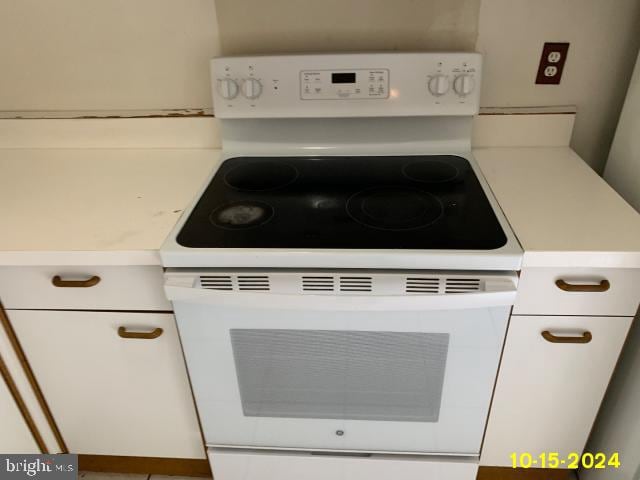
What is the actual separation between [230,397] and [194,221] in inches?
16.6

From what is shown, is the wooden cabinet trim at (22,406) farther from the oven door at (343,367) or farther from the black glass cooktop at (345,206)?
the black glass cooktop at (345,206)

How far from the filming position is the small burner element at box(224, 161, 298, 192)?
3.73 feet

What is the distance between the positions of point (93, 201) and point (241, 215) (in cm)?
36

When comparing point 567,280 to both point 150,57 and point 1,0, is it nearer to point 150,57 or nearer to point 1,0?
point 150,57

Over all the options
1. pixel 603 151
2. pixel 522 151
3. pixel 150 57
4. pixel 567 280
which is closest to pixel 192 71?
pixel 150 57

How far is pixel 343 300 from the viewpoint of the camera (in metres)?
0.89

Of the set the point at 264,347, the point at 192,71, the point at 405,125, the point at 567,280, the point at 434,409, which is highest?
the point at 192,71

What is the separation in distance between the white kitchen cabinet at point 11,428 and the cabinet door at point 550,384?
1157 millimetres

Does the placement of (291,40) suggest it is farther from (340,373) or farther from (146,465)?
(146,465)

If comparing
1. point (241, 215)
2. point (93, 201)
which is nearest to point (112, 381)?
point (93, 201)

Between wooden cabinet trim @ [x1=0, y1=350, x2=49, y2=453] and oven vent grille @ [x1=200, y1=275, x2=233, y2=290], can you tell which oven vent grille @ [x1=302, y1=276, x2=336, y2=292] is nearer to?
oven vent grille @ [x1=200, y1=275, x2=233, y2=290]

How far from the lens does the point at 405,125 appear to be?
4.09 feet

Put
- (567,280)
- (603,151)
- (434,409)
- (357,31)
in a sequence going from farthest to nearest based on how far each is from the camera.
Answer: (603,151) → (357,31) → (434,409) → (567,280)

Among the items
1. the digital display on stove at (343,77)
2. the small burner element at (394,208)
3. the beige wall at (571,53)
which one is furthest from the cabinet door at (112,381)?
the beige wall at (571,53)
